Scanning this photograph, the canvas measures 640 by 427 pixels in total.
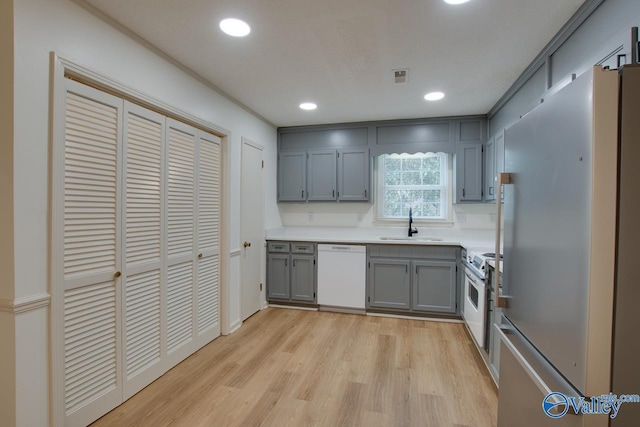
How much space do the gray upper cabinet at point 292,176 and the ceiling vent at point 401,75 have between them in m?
1.89

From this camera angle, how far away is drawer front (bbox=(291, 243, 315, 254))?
3.97 metres

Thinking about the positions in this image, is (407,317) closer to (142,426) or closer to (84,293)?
(142,426)

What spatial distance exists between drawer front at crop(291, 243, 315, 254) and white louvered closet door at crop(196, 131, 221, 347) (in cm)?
115

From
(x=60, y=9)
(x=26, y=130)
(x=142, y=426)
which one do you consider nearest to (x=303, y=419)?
(x=142, y=426)

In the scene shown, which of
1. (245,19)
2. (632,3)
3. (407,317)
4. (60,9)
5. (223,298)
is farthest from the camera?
(407,317)

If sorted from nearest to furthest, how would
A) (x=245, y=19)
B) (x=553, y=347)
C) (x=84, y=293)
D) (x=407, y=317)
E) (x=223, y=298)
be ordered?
(x=553, y=347)
(x=84, y=293)
(x=245, y=19)
(x=223, y=298)
(x=407, y=317)

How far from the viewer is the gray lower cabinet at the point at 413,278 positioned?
11.6 feet

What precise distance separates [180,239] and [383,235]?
8.73 feet

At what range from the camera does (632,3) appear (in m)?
1.38

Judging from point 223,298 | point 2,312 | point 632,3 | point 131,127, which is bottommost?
point 223,298

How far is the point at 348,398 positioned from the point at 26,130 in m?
2.39

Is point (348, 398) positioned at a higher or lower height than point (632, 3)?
lower

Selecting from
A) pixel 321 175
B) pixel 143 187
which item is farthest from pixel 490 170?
pixel 143 187

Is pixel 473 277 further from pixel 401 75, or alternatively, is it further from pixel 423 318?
pixel 401 75
